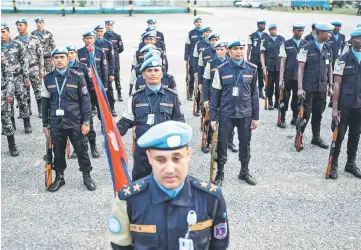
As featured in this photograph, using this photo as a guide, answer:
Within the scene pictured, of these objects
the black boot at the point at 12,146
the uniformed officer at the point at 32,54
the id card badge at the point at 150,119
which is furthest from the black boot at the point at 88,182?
the uniformed officer at the point at 32,54

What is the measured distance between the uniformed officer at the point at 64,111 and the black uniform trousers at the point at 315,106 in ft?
13.8

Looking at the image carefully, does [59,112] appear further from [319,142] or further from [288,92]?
[288,92]

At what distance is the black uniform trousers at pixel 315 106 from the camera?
7.95m

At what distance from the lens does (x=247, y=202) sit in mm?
5980

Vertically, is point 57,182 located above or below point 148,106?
below

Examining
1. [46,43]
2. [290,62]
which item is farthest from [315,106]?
[46,43]

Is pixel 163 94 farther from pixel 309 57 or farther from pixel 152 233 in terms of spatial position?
pixel 309 57

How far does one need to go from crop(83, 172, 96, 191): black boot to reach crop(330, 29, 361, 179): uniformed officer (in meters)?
3.84

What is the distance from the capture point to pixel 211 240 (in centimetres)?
270

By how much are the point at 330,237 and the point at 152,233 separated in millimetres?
3334

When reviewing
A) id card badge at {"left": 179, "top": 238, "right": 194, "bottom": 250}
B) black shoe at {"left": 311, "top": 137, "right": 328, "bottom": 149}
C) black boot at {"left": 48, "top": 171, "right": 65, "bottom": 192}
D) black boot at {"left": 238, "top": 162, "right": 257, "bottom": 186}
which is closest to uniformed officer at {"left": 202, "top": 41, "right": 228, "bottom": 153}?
black boot at {"left": 238, "top": 162, "right": 257, "bottom": 186}

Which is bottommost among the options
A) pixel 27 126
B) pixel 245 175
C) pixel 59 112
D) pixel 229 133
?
pixel 27 126

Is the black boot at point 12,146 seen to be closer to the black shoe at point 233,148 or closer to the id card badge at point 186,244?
the black shoe at point 233,148

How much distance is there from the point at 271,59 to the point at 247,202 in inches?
210
